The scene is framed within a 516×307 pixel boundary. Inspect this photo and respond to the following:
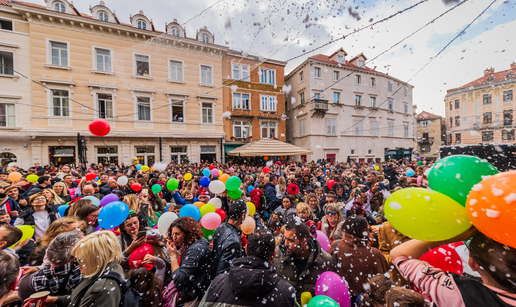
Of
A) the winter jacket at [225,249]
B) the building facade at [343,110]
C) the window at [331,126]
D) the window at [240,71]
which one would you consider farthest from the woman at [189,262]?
the window at [331,126]

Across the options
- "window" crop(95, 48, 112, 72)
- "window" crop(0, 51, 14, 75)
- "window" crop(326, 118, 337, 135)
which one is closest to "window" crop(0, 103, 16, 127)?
"window" crop(0, 51, 14, 75)

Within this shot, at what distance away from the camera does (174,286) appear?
1.77 meters

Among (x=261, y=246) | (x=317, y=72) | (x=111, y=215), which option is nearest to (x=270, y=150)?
(x=111, y=215)

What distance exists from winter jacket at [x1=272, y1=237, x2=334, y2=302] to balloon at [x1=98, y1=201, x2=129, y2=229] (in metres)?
1.91

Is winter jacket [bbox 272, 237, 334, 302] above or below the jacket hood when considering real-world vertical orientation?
below

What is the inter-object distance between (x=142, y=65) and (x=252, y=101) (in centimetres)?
882

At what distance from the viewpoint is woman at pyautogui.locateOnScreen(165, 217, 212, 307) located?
180 centimetres

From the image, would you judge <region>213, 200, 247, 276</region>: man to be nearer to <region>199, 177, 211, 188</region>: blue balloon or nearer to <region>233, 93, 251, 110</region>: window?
<region>199, 177, 211, 188</region>: blue balloon

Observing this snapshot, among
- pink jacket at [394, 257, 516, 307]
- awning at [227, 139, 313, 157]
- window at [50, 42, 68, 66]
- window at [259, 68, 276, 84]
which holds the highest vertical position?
window at [259, 68, 276, 84]

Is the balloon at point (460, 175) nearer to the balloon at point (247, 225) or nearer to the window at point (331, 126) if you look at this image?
the balloon at point (247, 225)

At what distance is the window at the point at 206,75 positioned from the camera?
15.5 m

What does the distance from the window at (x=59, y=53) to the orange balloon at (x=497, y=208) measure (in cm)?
1849

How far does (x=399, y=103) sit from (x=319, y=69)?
446 inches

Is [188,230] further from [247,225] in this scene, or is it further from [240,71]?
[240,71]
